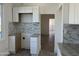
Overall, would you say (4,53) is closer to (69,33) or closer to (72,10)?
(69,33)

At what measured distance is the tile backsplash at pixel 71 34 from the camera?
356cm

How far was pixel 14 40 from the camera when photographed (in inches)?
242

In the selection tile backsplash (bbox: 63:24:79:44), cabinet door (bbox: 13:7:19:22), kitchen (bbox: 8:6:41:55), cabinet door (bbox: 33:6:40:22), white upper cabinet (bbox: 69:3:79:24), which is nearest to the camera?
white upper cabinet (bbox: 69:3:79:24)

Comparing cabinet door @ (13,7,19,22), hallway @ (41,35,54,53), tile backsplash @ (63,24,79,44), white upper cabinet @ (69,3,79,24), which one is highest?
cabinet door @ (13,7,19,22)

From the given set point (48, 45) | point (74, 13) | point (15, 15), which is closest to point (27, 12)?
point (15, 15)

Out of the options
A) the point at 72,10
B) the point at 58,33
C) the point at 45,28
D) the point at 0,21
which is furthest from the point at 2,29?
the point at 45,28

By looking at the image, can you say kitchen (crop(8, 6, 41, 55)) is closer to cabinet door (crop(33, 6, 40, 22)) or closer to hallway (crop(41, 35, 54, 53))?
cabinet door (crop(33, 6, 40, 22))

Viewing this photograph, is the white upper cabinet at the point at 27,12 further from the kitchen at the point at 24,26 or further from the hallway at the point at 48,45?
the hallway at the point at 48,45

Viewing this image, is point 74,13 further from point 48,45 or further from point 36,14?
point 48,45

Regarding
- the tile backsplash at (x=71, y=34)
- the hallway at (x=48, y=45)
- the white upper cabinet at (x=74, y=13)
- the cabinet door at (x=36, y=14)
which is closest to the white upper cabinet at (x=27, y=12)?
the cabinet door at (x=36, y=14)

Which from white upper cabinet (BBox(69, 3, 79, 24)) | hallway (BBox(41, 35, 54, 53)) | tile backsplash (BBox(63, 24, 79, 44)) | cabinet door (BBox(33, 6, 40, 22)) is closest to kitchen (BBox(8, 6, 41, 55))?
cabinet door (BBox(33, 6, 40, 22))

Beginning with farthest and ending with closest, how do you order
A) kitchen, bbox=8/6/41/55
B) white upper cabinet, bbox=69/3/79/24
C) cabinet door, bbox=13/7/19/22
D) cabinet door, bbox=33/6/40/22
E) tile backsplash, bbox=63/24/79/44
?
cabinet door, bbox=13/7/19/22
cabinet door, bbox=33/6/40/22
kitchen, bbox=8/6/41/55
tile backsplash, bbox=63/24/79/44
white upper cabinet, bbox=69/3/79/24

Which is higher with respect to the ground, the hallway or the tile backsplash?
the tile backsplash

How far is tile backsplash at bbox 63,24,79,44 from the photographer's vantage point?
356 centimetres
